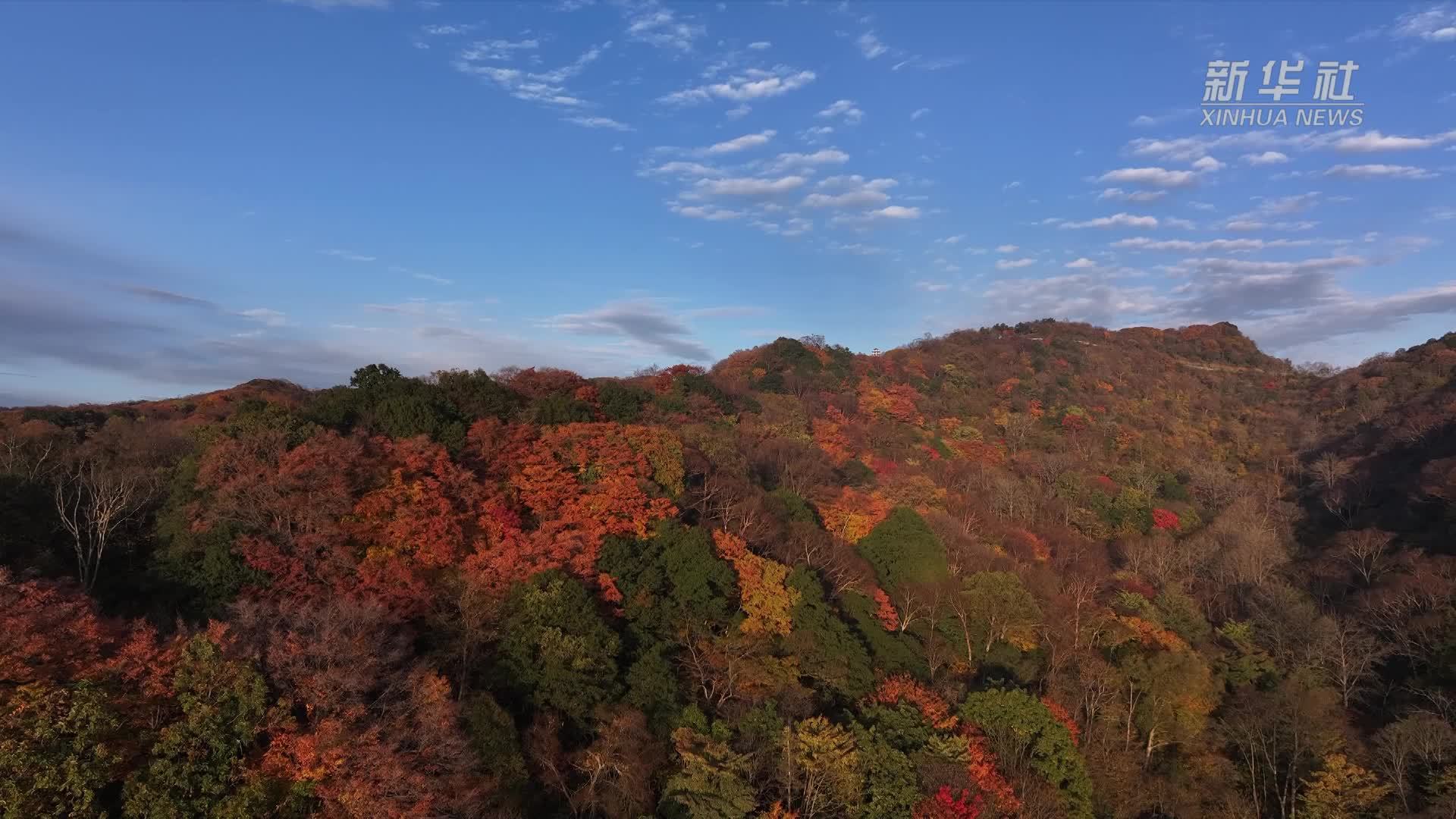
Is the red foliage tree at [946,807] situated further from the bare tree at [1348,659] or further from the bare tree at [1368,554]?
the bare tree at [1368,554]

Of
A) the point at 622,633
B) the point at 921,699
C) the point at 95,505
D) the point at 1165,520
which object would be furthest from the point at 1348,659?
the point at 95,505

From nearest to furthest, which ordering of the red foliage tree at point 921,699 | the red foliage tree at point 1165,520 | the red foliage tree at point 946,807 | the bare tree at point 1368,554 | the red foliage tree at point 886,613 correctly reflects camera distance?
the red foliage tree at point 946,807
the red foliage tree at point 921,699
the red foliage tree at point 886,613
the bare tree at point 1368,554
the red foliage tree at point 1165,520

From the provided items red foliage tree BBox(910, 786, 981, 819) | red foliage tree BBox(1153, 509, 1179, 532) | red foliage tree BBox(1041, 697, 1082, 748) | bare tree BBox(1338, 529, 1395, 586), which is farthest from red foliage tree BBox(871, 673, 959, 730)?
red foliage tree BBox(1153, 509, 1179, 532)

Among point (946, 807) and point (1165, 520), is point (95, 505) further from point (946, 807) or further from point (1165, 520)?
point (1165, 520)

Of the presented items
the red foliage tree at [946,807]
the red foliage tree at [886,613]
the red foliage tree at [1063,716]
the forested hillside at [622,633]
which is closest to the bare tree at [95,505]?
the forested hillside at [622,633]

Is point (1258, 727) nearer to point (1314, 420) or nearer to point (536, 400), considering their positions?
point (536, 400)

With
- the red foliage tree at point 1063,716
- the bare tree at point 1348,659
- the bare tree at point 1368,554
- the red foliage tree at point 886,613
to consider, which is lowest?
the red foliage tree at point 1063,716

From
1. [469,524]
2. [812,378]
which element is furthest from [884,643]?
[812,378]
